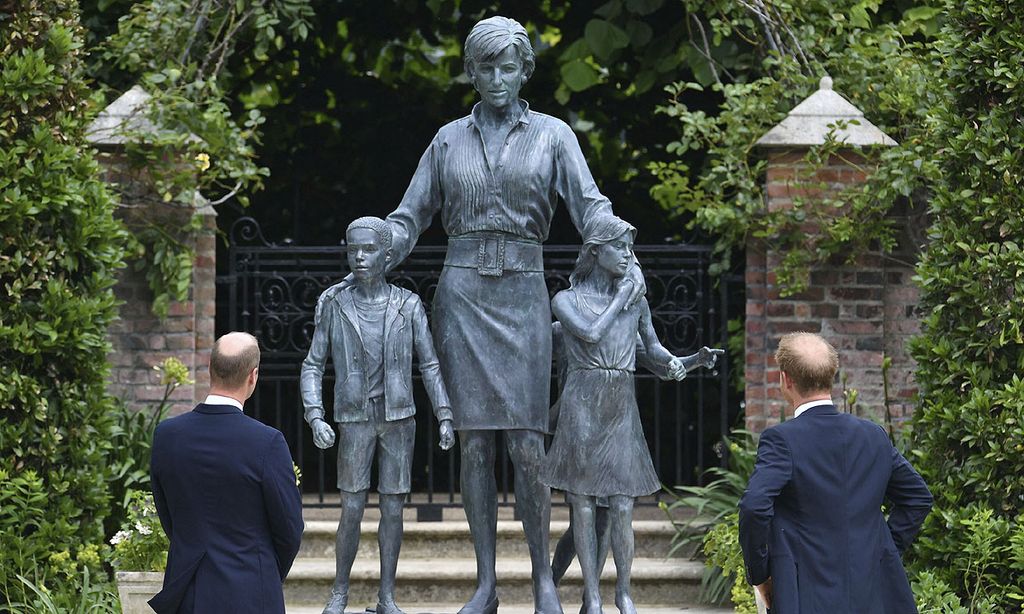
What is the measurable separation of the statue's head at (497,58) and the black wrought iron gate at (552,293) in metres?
2.67

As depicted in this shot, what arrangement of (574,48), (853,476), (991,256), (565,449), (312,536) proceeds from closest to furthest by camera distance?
1. (853,476)
2. (565,449)
3. (991,256)
4. (312,536)
5. (574,48)

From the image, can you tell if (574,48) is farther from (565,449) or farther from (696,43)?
(565,449)

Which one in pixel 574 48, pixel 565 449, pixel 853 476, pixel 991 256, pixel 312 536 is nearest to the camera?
pixel 853 476

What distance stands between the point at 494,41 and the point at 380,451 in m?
1.51

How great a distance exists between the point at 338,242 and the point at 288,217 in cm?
39

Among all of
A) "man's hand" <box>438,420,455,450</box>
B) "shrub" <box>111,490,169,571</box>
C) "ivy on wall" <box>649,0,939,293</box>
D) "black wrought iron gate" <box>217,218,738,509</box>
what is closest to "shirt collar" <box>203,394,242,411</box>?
"man's hand" <box>438,420,455,450</box>

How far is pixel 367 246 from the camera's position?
5414 mm

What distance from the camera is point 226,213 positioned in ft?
32.4

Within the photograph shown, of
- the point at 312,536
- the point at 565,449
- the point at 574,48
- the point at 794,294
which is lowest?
the point at 312,536

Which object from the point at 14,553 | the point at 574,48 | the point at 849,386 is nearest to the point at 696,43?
the point at 574,48

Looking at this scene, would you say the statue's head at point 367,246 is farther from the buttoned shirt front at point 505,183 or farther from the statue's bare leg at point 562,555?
the statue's bare leg at point 562,555

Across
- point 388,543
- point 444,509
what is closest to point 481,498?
point 388,543

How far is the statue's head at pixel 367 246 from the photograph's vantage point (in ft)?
17.7

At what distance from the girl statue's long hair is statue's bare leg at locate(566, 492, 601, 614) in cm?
77
